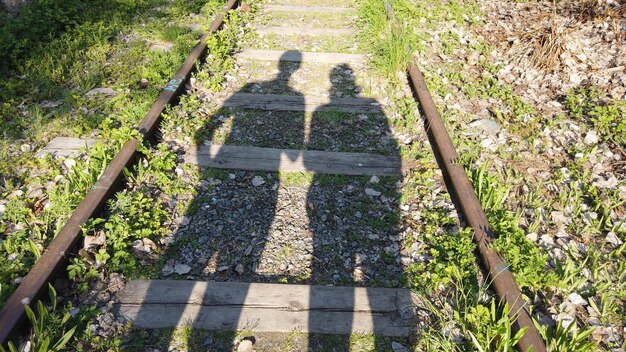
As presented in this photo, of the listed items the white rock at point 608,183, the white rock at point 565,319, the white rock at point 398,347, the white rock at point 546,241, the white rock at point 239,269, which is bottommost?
the white rock at point 239,269

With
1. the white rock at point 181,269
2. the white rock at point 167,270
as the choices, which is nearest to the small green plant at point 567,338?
the white rock at point 181,269

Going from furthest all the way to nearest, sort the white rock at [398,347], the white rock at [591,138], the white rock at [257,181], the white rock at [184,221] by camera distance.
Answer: the white rock at [591,138] → the white rock at [257,181] → the white rock at [184,221] → the white rock at [398,347]

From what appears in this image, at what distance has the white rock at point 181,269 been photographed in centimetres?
→ 336

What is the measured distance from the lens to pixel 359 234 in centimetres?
373

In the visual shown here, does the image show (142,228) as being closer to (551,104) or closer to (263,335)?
(263,335)

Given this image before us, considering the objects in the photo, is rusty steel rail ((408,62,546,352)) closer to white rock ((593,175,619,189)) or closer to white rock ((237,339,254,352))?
white rock ((593,175,619,189))

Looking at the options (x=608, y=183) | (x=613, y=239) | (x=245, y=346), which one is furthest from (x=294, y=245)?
(x=608, y=183)

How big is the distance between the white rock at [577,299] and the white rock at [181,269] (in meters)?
2.71

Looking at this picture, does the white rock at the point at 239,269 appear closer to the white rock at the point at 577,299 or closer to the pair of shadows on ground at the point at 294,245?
the pair of shadows on ground at the point at 294,245

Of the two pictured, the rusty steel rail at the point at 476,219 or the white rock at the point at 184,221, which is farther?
the white rock at the point at 184,221

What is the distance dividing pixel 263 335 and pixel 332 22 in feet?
19.6

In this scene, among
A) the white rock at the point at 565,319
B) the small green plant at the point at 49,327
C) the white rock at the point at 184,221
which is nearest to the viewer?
the small green plant at the point at 49,327

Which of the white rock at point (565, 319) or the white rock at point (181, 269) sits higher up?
the white rock at point (565, 319)

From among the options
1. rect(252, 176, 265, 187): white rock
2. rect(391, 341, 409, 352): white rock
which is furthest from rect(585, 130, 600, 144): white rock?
rect(252, 176, 265, 187): white rock
